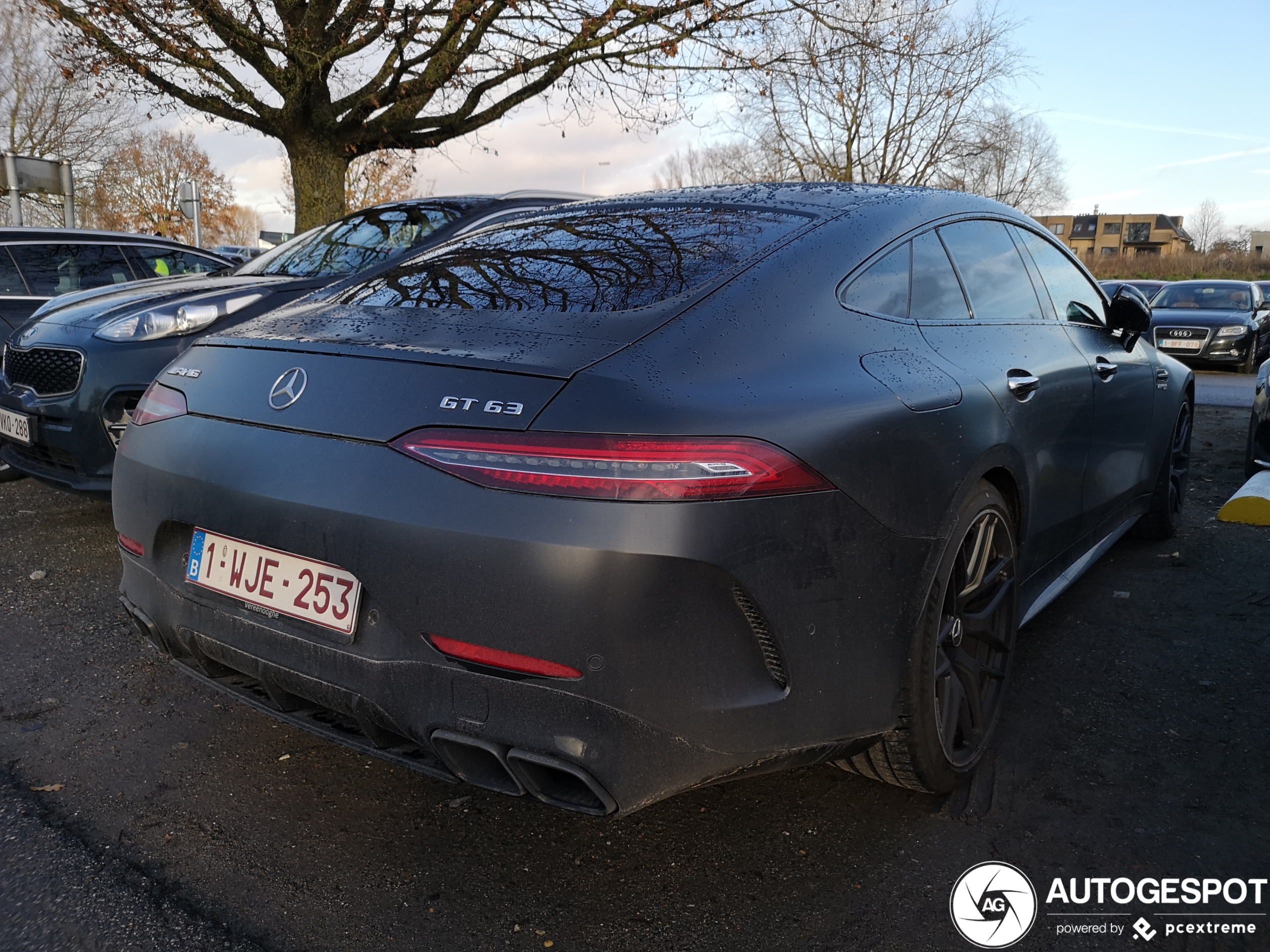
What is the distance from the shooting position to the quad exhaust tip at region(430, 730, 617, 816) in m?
1.72

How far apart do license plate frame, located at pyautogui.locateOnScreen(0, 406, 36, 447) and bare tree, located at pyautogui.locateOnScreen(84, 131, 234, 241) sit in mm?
49786

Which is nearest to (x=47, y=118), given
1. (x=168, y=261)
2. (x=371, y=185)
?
(x=371, y=185)

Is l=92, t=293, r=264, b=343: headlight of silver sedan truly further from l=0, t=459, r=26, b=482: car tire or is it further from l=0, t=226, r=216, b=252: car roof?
l=0, t=226, r=216, b=252: car roof

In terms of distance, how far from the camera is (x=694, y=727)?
5.78 ft

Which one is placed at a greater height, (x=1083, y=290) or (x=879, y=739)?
(x=1083, y=290)

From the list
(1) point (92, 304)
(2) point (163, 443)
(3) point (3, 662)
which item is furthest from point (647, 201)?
(1) point (92, 304)

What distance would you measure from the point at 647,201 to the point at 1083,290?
1.92 meters

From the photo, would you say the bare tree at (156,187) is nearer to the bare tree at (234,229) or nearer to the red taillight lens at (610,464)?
the bare tree at (234,229)

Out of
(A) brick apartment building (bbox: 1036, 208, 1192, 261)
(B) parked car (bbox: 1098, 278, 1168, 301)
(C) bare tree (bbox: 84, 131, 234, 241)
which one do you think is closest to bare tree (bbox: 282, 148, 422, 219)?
(C) bare tree (bbox: 84, 131, 234, 241)

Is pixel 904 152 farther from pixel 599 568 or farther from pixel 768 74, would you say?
pixel 599 568

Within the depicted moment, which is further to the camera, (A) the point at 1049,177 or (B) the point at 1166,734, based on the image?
(A) the point at 1049,177

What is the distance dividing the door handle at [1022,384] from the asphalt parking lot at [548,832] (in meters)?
0.99

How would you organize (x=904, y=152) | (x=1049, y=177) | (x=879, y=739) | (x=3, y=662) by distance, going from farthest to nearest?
(x=1049, y=177) → (x=904, y=152) → (x=3, y=662) → (x=879, y=739)

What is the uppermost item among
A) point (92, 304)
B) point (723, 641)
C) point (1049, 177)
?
point (1049, 177)
